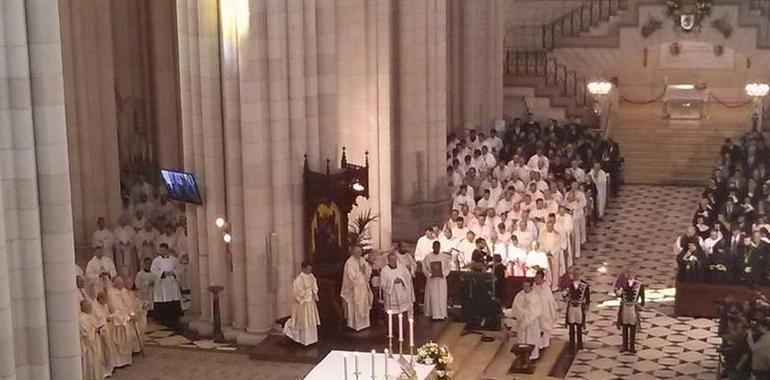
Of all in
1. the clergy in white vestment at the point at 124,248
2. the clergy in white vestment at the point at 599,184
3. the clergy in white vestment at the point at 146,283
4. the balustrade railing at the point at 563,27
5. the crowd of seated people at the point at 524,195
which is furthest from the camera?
the balustrade railing at the point at 563,27

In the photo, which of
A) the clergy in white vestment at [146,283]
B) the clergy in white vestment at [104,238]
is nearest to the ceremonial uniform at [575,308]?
the clergy in white vestment at [146,283]

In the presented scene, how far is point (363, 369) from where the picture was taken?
54.7 feet

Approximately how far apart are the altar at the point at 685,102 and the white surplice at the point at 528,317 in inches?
711

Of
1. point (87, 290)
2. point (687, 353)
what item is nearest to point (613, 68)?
point (687, 353)

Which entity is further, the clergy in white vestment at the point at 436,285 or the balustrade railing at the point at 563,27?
the balustrade railing at the point at 563,27

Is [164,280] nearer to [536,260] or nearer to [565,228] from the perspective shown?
[536,260]

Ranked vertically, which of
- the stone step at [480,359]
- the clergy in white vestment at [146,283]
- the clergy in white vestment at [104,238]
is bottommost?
the stone step at [480,359]

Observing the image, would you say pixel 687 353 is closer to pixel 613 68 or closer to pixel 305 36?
pixel 305 36

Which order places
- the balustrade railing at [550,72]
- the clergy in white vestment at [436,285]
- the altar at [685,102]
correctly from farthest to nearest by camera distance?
the altar at [685,102], the balustrade railing at [550,72], the clergy in white vestment at [436,285]

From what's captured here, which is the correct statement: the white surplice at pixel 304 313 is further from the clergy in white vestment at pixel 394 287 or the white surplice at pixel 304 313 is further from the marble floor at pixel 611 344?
the clergy in white vestment at pixel 394 287

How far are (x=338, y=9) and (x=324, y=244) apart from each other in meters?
3.85

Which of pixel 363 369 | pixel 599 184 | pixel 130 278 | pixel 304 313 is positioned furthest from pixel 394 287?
pixel 599 184

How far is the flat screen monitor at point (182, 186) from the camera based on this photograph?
65.6 feet

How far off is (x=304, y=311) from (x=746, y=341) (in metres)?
6.25
